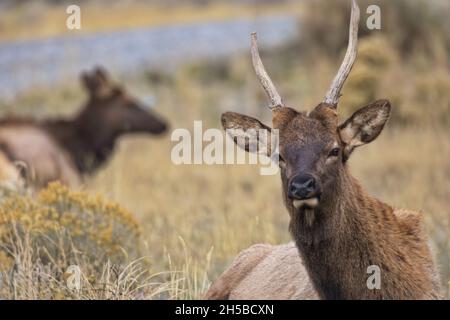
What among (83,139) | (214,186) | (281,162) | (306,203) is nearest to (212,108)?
(83,139)

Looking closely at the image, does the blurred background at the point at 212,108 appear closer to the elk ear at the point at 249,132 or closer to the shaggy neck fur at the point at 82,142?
the shaggy neck fur at the point at 82,142

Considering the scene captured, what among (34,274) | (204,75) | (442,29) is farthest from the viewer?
(204,75)

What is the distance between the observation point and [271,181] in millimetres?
15938

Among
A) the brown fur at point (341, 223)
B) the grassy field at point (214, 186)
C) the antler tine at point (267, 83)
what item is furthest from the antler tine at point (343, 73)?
the grassy field at point (214, 186)

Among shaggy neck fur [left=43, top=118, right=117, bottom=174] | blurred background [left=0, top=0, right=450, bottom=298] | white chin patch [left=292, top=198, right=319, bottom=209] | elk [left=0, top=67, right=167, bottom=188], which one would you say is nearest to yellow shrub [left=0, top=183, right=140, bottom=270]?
blurred background [left=0, top=0, right=450, bottom=298]

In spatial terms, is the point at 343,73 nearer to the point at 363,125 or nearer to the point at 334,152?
the point at 363,125

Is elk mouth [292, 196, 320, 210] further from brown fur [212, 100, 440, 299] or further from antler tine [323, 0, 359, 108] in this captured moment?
antler tine [323, 0, 359, 108]

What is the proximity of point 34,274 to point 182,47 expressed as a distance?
805 inches

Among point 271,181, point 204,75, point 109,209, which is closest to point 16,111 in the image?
point 204,75

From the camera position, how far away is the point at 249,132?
734 cm

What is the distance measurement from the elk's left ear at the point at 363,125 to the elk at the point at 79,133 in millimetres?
7374

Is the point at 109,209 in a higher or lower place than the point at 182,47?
lower

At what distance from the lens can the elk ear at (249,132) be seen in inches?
285
